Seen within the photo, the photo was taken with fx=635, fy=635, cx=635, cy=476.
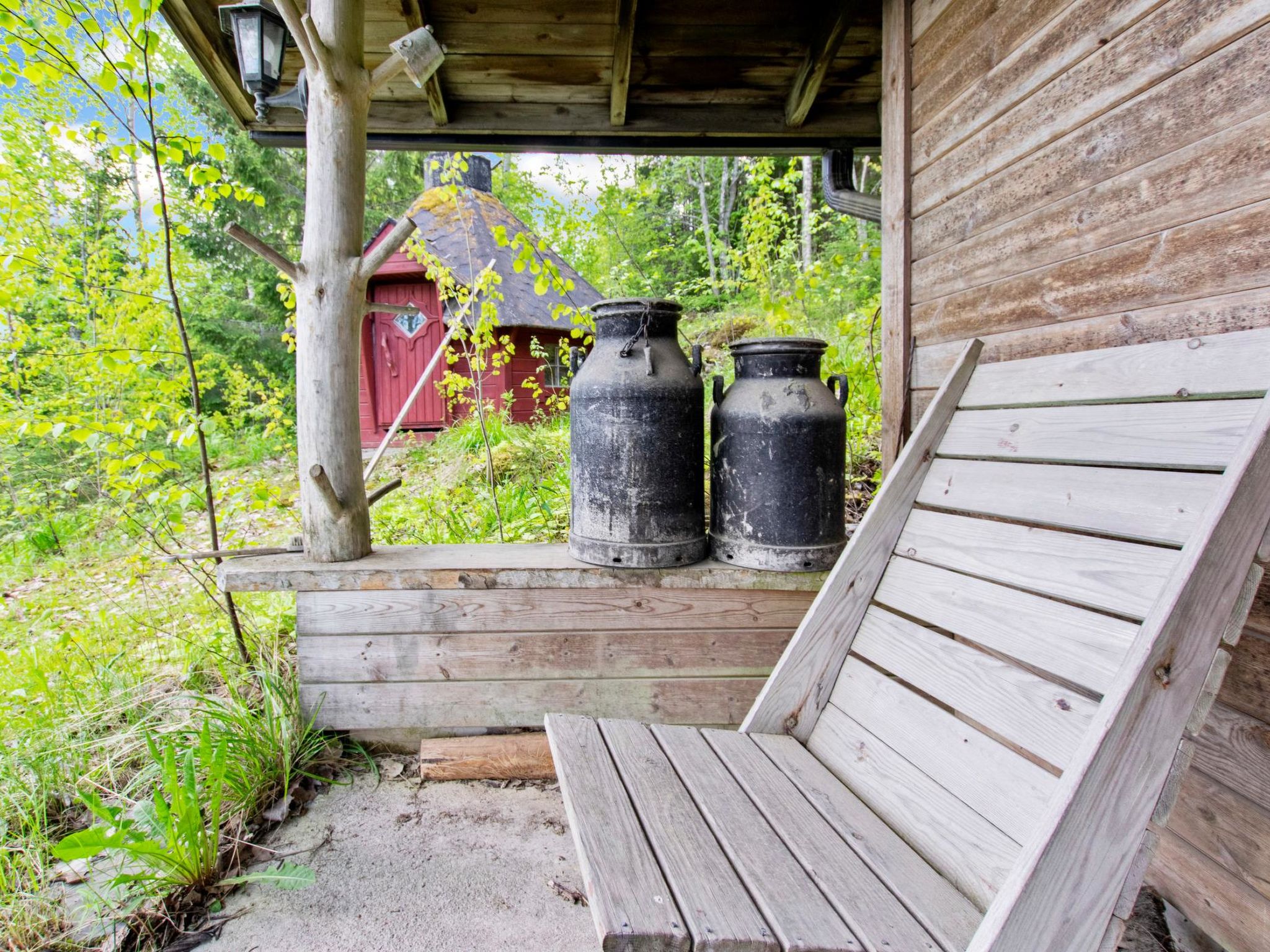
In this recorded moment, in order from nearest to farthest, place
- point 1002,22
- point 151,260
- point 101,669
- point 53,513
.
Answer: point 1002,22
point 101,669
point 151,260
point 53,513

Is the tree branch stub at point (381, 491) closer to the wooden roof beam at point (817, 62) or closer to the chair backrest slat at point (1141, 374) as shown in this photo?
the chair backrest slat at point (1141, 374)

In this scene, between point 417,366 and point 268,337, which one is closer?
point 417,366

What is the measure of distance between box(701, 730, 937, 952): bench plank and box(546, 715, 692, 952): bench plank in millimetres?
261

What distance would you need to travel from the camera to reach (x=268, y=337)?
12742 millimetres

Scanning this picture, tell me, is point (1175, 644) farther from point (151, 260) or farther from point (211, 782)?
point (151, 260)

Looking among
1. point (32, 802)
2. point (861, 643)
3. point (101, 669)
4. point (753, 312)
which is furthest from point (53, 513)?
point (753, 312)

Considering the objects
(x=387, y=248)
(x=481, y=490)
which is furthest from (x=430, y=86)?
(x=481, y=490)

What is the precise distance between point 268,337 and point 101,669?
11795mm

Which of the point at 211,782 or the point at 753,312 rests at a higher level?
the point at 753,312

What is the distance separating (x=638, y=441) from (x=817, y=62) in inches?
71.6

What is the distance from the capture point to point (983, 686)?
49.9 inches

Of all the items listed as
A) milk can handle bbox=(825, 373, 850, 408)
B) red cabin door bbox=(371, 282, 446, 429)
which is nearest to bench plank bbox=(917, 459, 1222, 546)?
milk can handle bbox=(825, 373, 850, 408)

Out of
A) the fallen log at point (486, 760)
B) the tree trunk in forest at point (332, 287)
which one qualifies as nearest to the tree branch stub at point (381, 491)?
the tree trunk in forest at point (332, 287)

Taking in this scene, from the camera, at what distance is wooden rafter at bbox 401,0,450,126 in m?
2.35
